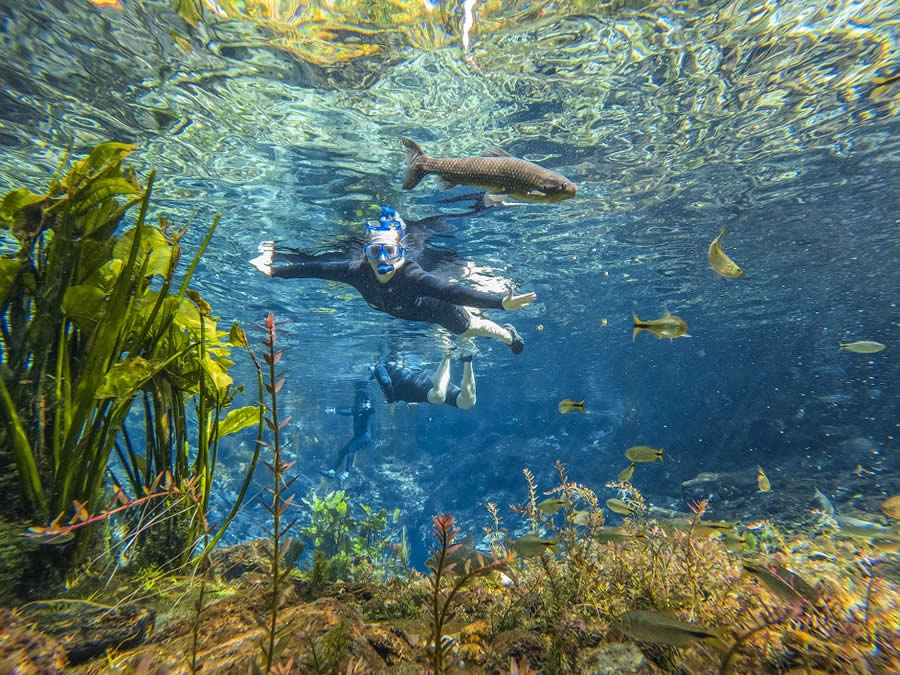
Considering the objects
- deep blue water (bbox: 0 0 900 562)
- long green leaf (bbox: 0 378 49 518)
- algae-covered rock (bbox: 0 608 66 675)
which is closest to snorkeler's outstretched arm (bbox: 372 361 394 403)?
deep blue water (bbox: 0 0 900 562)

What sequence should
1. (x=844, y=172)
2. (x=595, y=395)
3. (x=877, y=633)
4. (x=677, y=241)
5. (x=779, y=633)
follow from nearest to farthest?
(x=779, y=633) < (x=877, y=633) < (x=844, y=172) < (x=677, y=241) < (x=595, y=395)

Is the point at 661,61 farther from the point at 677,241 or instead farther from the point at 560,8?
the point at 677,241

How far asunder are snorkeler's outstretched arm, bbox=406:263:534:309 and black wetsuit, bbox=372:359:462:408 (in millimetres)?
5747

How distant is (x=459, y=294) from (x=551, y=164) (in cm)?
561

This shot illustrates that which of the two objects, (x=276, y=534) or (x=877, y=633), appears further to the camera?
(x=877, y=633)

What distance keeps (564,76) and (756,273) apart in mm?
19289

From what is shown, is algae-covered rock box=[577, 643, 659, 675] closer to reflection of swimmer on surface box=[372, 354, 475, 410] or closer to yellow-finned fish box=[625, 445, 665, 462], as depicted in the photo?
yellow-finned fish box=[625, 445, 665, 462]

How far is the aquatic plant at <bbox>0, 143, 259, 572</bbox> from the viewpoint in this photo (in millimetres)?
2459

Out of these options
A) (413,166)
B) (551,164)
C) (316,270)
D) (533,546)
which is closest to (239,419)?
(533,546)

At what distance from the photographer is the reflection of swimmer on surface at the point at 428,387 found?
47.6ft

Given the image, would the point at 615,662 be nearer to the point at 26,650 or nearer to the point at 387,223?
the point at 26,650

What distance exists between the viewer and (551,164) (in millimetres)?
11047

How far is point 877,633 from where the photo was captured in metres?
2.90

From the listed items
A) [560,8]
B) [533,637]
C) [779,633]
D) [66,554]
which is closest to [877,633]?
[779,633]
